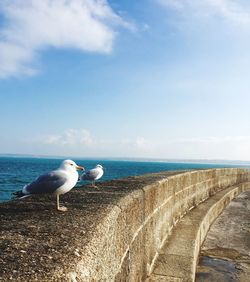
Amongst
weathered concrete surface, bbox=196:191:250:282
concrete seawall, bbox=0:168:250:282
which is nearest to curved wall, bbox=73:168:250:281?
concrete seawall, bbox=0:168:250:282

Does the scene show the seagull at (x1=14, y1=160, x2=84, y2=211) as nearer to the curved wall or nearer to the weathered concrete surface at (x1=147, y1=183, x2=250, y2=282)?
the curved wall

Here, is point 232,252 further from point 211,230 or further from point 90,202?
point 90,202

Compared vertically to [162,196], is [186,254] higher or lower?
lower

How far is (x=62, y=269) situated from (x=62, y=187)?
5.60 ft

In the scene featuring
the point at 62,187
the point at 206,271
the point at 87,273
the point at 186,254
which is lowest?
the point at 206,271

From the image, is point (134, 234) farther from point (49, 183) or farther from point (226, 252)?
point (226, 252)

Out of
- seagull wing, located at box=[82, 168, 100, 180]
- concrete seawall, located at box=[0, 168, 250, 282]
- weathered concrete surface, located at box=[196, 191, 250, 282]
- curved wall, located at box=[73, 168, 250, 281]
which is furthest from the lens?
seagull wing, located at box=[82, 168, 100, 180]

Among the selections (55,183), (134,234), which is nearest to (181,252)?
(134,234)

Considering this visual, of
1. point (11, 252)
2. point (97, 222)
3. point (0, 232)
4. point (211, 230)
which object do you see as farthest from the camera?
point (211, 230)

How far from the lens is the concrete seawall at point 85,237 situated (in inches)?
75.1

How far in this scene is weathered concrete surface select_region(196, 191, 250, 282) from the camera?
509 cm

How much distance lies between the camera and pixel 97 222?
2.73 meters

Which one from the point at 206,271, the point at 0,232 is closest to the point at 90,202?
the point at 0,232

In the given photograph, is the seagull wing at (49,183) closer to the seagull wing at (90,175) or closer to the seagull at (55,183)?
the seagull at (55,183)
